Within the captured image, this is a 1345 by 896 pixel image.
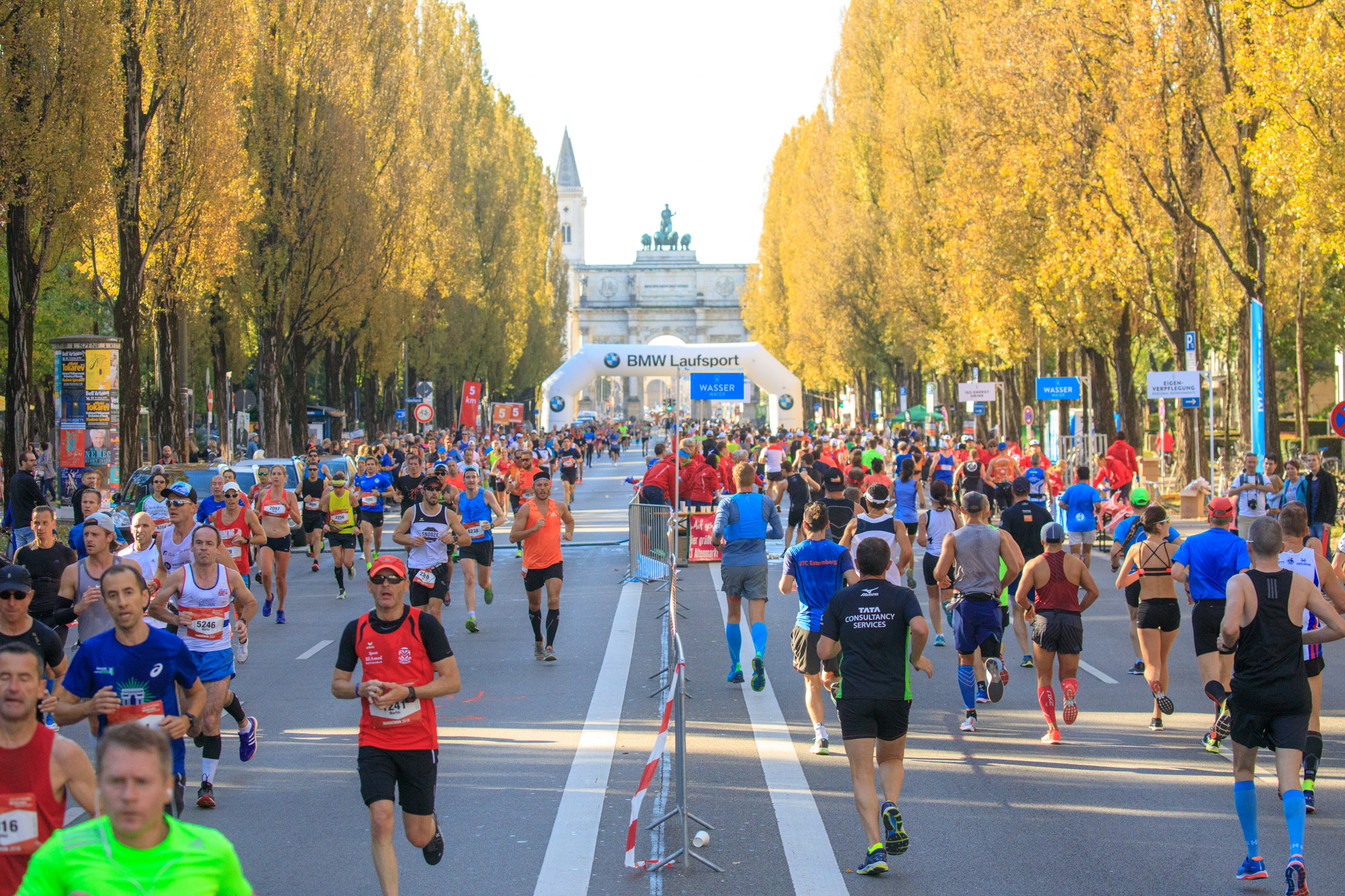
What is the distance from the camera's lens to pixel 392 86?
123 ft

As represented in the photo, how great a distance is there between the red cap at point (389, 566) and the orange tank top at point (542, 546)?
635 cm

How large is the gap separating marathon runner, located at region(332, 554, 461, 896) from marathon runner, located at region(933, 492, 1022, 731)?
15.3 ft

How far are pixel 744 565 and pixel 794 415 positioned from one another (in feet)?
150

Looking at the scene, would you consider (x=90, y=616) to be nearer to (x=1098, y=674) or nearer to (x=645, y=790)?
(x=645, y=790)

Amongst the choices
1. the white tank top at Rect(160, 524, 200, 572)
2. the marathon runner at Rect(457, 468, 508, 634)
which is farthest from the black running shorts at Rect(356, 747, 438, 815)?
the marathon runner at Rect(457, 468, 508, 634)

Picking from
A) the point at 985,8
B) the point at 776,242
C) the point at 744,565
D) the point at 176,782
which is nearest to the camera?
the point at 176,782

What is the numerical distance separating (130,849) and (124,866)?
42 millimetres

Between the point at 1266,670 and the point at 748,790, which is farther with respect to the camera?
the point at 748,790

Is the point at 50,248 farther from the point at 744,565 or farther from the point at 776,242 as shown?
the point at 776,242

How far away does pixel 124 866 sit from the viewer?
320cm

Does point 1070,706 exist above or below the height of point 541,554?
below

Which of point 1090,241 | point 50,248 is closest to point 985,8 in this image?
point 1090,241

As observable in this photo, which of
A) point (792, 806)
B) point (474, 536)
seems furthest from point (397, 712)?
point (474, 536)

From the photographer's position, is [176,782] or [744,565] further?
[744,565]
